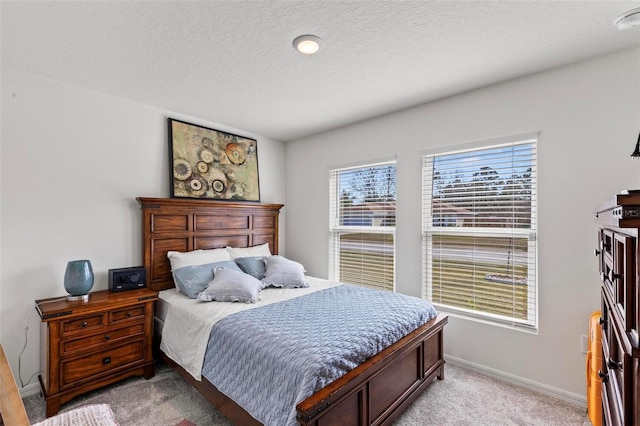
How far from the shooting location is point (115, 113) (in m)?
2.89

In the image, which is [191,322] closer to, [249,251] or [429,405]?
[249,251]

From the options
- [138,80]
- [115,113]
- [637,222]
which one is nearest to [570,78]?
[637,222]

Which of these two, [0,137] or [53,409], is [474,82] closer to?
[0,137]

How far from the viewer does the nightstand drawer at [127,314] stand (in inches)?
95.3

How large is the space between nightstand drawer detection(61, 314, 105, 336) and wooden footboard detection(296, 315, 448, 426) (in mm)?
1868

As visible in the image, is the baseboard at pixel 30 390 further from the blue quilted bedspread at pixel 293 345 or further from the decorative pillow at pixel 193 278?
the blue quilted bedspread at pixel 293 345

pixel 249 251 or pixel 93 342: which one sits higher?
pixel 249 251

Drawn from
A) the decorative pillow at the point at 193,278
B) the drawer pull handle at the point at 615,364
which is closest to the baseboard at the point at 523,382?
the drawer pull handle at the point at 615,364

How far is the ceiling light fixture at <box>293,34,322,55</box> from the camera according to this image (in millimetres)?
1957

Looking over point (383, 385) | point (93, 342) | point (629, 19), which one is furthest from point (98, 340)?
point (629, 19)

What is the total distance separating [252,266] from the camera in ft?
10.9

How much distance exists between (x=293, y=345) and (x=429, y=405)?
128cm

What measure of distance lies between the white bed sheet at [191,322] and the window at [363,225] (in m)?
1.10

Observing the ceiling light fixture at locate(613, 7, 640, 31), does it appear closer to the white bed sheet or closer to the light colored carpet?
the light colored carpet
